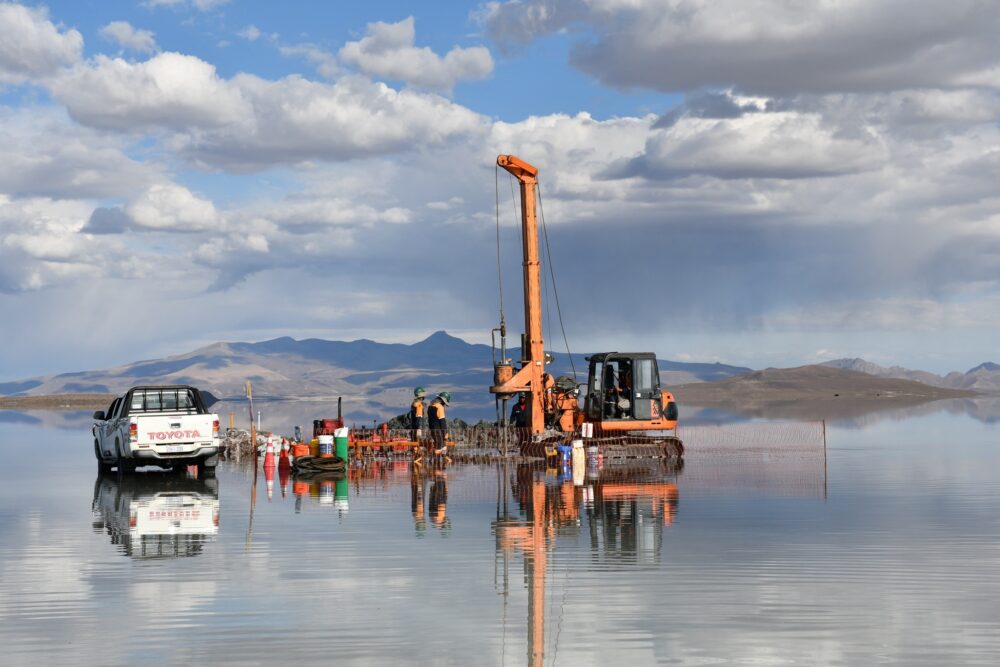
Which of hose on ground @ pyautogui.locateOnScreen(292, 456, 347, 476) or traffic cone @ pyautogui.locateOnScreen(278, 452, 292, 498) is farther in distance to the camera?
traffic cone @ pyautogui.locateOnScreen(278, 452, 292, 498)

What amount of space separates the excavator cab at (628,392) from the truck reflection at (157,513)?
11536 millimetres

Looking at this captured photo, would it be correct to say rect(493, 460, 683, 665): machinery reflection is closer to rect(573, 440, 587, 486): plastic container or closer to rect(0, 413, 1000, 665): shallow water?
rect(0, 413, 1000, 665): shallow water

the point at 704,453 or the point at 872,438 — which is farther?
the point at 872,438

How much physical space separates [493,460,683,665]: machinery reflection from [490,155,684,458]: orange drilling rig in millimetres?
4484

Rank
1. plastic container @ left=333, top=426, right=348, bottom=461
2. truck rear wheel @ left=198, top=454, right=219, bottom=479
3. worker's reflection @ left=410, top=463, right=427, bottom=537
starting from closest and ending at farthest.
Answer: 1. worker's reflection @ left=410, top=463, right=427, bottom=537
2. truck rear wheel @ left=198, top=454, right=219, bottom=479
3. plastic container @ left=333, top=426, right=348, bottom=461

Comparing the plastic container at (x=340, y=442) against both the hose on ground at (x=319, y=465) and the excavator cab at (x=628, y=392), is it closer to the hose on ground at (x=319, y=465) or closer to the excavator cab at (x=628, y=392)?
the hose on ground at (x=319, y=465)

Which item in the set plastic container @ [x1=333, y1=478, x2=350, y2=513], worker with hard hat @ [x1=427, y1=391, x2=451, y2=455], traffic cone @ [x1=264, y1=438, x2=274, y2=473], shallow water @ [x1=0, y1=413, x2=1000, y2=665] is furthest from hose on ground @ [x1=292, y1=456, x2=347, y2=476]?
worker with hard hat @ [x1=427, y1=391, x2=451, y2=455]

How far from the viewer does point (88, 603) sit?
12727 millimetres

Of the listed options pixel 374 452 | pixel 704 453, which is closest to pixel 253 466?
pixel 374 452

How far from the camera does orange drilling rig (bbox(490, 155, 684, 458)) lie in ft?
118

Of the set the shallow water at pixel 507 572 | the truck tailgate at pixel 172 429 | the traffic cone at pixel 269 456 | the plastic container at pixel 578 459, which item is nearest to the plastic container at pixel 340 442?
the traffic cone at pixel 269 456

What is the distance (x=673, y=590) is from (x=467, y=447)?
1083 inches

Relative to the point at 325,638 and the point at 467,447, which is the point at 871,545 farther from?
the point at 467,447

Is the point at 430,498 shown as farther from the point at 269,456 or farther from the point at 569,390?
the point at 569,390
